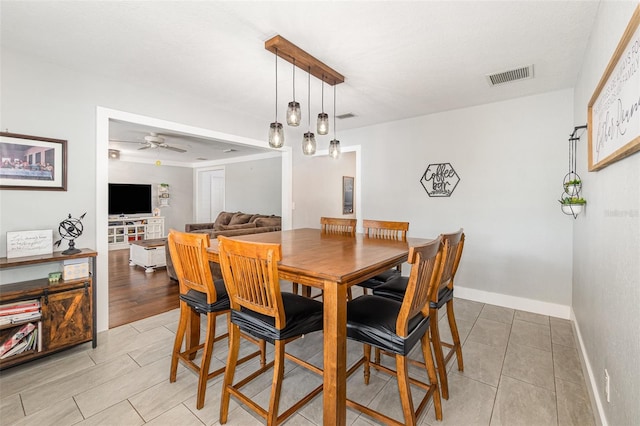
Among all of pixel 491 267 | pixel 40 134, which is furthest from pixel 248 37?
pixel 491 267

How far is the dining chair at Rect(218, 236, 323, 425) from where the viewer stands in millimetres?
1440

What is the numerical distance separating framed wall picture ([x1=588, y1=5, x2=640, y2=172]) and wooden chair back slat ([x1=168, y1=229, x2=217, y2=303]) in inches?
79.7

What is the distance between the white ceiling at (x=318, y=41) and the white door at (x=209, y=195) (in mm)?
6022

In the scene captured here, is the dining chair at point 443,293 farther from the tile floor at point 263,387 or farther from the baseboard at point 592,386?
the baseboard at point 592,386

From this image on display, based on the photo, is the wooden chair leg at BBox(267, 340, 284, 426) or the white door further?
the white door

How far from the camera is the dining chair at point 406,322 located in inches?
55.1

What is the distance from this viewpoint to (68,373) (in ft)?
6.97

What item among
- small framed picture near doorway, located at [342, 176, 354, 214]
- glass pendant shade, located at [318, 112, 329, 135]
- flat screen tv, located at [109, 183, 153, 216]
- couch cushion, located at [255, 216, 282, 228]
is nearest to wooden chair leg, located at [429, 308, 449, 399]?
glass pendant shade, located at [318, 112, 329, 135]

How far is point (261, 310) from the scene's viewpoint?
59.6 inches

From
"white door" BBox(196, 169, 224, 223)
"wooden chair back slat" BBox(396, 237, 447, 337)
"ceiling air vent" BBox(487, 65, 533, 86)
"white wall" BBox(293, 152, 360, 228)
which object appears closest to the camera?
"wooden chair back slat" BBox(396, 237, 447, 337)

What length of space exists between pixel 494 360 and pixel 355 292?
1952mm

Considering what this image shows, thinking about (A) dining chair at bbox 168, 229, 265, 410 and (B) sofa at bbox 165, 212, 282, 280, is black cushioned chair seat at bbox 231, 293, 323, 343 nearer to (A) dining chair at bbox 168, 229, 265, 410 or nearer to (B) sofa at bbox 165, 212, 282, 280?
(A) dining chair at bbox 168, 229, 265, 410

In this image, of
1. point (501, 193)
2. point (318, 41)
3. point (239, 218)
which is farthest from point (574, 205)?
point (239, 218)

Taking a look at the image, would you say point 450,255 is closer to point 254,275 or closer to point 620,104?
point 620,104
